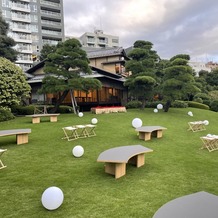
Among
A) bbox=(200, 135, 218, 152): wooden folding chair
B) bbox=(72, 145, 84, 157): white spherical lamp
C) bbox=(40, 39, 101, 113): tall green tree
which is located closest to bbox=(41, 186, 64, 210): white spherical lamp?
bbox=(72, 145, 84, 157): white spherical lamp

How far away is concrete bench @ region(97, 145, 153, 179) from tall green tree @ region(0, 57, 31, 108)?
10537 mm

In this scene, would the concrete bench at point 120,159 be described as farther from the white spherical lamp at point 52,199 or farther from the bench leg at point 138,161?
the white spherical lamp at point 52,199

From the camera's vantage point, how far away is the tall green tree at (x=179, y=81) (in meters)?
18.5

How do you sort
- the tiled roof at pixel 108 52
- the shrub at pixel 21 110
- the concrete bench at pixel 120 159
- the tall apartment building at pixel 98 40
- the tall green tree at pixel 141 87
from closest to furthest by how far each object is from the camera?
the concrete bench at pixel 120 159 → the shrub at pixel 21 110 → the tall green tree at pixel 141 87 → the tiled roof at pixel 108 52 → the tall apartment building at pixel 98 40

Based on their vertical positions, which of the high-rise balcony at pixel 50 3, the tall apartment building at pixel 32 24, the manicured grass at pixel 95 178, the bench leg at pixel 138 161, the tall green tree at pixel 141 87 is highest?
the high-rise balcony at pixel 50 3

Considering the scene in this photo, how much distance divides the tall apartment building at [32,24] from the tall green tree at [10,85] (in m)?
34.2

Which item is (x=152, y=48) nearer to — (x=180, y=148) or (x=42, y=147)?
(x=180, y=148)

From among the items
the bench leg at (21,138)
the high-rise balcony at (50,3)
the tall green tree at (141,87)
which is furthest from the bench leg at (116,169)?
the high-rise balcony at (50,3)

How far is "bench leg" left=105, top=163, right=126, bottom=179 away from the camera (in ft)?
19.3

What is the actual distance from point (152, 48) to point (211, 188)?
1978cm

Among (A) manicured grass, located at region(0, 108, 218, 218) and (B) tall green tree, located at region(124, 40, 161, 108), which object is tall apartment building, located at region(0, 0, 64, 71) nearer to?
(B) tall green tree, located at region(124, 40, 161, 108)

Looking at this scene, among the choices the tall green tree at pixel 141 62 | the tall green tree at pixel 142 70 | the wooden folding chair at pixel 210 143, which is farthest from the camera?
the tall green tree at pixel 141 62

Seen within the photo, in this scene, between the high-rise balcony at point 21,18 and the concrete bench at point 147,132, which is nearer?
the concrete bench at point 147,132

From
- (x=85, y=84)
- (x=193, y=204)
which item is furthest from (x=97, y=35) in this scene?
(x=193, y=204)
